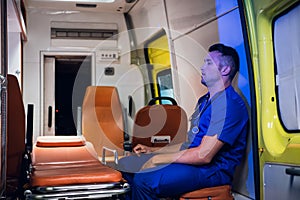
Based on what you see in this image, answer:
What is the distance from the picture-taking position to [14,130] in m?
2.71

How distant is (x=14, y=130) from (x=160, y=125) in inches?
69.7

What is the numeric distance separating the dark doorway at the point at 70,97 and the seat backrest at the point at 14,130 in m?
2.71

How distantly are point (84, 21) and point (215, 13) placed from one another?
2.74 meters

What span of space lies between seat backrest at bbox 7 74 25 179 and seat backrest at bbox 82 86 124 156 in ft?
7.18

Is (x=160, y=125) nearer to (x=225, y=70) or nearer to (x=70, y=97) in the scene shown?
(x=225, y=70)

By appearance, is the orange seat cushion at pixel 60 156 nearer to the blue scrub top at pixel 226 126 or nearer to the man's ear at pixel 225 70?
the blue scrub top at pixel 226 126

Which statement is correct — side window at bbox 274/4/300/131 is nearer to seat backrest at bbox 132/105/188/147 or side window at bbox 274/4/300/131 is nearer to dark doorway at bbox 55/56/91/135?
seat backrest at bbox 132/105/188/147

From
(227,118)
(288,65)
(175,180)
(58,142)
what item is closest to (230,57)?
(227,118)

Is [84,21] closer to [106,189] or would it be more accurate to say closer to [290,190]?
[106,189]

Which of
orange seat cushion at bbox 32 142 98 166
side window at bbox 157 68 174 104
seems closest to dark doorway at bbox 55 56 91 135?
side window at bbox 157 68 174 104

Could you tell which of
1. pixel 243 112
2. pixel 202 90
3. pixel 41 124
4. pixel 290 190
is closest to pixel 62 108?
pixel 41 124

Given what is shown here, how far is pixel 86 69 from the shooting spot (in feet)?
18.8

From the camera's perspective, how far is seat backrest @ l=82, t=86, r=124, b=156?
496 cm

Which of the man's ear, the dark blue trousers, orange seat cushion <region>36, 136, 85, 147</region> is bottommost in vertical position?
the dark blue trousers
